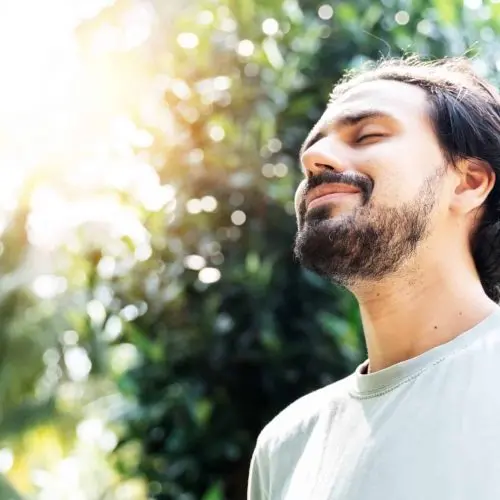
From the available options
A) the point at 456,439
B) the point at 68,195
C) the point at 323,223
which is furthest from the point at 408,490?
the point at 68,195

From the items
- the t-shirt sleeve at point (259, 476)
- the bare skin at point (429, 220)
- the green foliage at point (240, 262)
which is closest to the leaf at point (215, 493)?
the green foliage at point (240, 262)

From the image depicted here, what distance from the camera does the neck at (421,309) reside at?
30.4 inches

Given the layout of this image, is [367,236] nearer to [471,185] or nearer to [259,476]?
[471,185]

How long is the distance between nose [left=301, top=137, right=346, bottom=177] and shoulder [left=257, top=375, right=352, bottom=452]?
0.86 feet

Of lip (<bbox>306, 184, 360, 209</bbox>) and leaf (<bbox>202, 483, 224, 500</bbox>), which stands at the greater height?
lip (<bbox>306, 184, 360, 209</bbox>)

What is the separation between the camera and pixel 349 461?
71 cm

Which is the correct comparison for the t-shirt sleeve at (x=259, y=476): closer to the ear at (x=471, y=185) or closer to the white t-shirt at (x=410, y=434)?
the white t-shirt at (x=410, y=434)

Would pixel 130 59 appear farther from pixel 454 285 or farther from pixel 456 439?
pixel 456 439

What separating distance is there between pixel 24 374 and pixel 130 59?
35.7 inches

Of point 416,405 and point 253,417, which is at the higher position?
point 416,405

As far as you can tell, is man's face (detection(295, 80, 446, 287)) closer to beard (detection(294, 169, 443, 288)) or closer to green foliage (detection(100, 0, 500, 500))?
beard (detection(294, 169, 443, 288))

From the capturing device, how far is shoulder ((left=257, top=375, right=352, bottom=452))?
0.84 metres

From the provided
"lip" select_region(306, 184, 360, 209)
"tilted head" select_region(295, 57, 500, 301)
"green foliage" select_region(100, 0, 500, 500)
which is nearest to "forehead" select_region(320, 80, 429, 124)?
"tilted head" select_region(295, 57, 500, 301)

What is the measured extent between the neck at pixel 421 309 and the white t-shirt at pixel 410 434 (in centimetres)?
3
